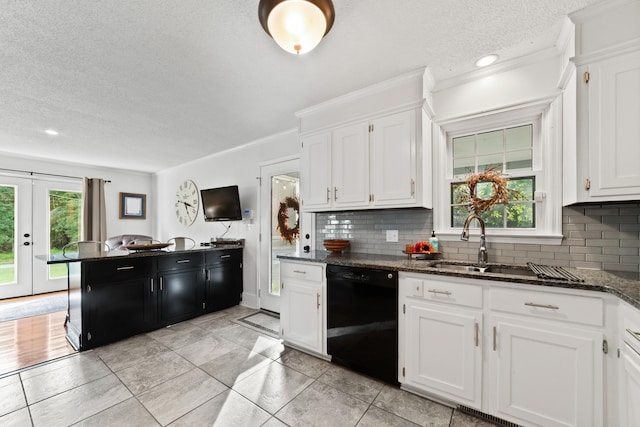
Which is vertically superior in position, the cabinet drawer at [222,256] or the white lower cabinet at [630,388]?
the cabinet drawer at [222,256]

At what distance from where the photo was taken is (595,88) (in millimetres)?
1580

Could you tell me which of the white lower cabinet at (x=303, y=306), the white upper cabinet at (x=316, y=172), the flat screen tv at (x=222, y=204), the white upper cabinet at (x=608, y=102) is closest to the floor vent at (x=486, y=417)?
the white lower cabinet at (x=303, y=306)

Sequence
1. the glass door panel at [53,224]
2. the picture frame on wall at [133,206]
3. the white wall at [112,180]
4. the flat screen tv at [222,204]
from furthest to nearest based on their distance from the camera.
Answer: the picture frame on wall at [133,206] → the glass door panel at [53,224] → the white wall at [112,180] → the flat screen tv at [222,204]

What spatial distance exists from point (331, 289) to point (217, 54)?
2068 millimetres

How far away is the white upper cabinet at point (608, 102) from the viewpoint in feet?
4.89

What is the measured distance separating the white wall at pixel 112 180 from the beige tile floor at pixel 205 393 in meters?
4.02

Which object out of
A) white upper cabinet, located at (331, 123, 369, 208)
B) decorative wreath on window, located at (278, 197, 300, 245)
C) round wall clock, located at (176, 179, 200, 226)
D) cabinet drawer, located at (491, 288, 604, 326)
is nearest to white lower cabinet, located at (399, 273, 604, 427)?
cabinet drawer, located at (491, 288, 604, 326)

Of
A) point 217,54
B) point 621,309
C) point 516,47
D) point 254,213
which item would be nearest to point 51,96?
point 217,54

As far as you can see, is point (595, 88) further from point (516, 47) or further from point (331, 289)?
point (331, 289)

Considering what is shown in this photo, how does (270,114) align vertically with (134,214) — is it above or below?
above

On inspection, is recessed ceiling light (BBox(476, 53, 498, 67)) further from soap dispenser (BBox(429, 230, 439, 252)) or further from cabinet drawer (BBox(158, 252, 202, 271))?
cabinet drawer (BBox(158, 252, 202, 271))

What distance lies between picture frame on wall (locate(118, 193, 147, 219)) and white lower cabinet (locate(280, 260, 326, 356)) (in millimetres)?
5056

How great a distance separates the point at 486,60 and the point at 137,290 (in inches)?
159

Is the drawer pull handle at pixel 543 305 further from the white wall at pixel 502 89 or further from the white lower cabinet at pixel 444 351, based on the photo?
the white wall at pixel 502 89
